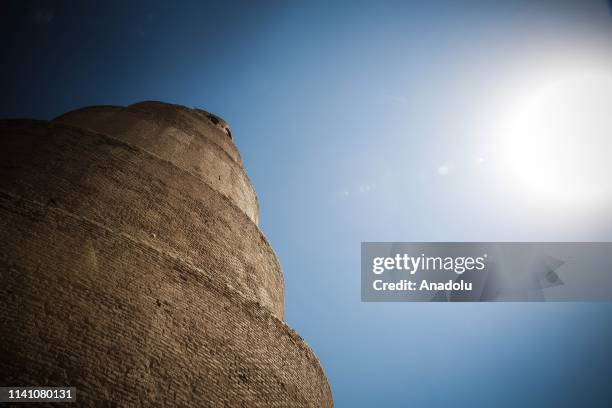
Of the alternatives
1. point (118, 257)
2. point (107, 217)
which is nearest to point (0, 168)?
point (107, 217)

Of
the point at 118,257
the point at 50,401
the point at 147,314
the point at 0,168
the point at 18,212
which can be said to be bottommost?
the point at 50,401

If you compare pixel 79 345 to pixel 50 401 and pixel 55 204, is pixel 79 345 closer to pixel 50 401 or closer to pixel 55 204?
pixel 50 401

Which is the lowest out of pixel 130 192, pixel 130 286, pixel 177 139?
pixel 130 286

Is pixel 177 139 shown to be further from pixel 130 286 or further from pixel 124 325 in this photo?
pixel 124 325

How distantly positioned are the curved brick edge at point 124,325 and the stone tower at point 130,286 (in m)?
0.01

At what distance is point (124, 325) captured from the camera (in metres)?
3.95

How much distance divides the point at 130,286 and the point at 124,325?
0.47 m

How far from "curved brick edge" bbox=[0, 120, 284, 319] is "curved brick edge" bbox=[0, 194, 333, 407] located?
85cm

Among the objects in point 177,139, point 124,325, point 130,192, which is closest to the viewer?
point 124,325

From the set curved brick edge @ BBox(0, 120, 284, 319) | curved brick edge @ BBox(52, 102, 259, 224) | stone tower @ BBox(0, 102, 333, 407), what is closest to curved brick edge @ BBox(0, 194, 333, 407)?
stone tower @ BBox(0, 102, 333, 407)

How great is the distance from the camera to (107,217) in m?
5.39

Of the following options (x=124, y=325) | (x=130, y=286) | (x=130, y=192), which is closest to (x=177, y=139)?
(x=130, y=192)

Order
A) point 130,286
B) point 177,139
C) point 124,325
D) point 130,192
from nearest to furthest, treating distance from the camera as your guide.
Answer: point 124,325 → point 130,286 → point 130,192 → point 177,139

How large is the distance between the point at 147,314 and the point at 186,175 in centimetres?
326
